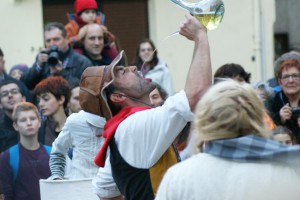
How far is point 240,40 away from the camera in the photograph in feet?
48.3

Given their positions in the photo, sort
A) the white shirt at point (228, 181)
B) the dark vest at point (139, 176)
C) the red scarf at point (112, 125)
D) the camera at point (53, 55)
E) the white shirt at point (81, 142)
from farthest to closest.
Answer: the camera at point (53, 55) < the white shirt at point (81, 142) < the red scarf at point (112, 125) < the dark vest at point (139, 176) < the white shirt at point (228, 181)

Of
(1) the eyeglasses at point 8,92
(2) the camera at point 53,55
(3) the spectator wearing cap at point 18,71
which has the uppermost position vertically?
(2) the camera at point 53,55

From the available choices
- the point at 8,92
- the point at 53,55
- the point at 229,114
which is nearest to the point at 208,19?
the point at 229,114

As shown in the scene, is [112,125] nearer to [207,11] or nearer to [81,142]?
[207,11]

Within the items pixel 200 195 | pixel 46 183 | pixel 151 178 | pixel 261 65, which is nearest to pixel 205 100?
pixel 200 195

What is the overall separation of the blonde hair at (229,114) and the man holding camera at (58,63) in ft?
19.1

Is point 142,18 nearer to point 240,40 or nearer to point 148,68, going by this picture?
point 240,40

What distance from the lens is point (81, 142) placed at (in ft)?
21.9

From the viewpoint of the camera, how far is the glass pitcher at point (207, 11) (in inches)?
203

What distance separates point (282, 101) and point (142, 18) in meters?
6.77

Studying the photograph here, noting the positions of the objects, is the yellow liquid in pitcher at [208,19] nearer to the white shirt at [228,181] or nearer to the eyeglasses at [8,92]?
the white shirt at [228,181]

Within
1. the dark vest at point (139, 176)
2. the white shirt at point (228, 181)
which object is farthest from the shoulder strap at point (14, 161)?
the white shirt at point (228, 181)

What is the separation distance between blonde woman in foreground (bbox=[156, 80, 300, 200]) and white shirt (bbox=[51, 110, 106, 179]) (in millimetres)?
2396

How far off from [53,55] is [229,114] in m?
5.82
